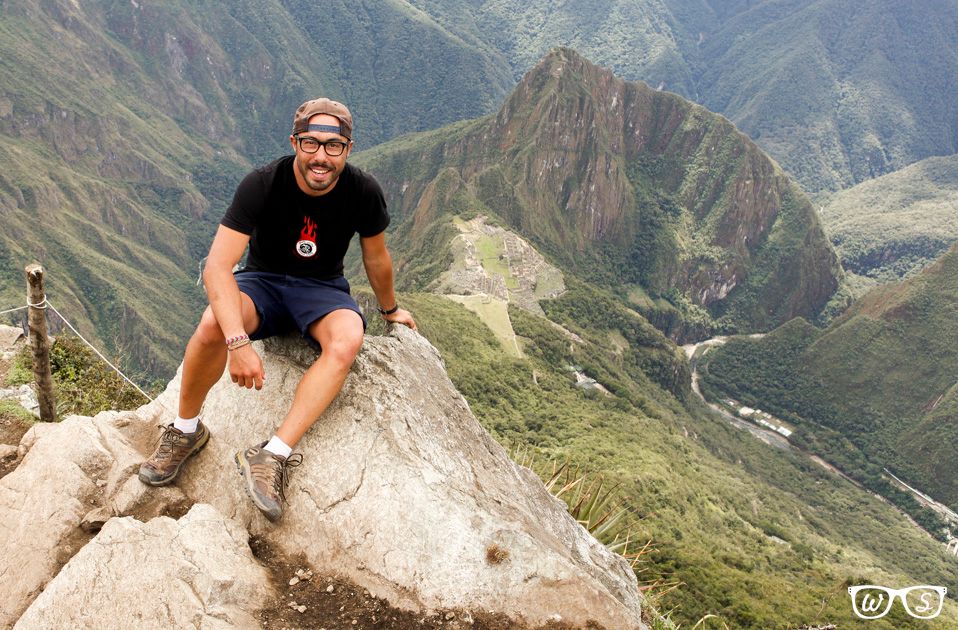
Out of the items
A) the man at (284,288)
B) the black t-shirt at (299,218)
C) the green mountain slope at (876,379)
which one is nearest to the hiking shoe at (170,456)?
the man at (284,288)

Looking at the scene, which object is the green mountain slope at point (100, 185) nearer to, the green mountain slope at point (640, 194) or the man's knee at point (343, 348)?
the green mountain slope at point (640, 194)

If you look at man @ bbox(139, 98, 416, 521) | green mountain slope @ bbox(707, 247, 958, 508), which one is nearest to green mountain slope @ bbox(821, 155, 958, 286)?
green mountain slope @ bbox(707, 247, 958, 508)

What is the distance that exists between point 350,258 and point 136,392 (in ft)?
369

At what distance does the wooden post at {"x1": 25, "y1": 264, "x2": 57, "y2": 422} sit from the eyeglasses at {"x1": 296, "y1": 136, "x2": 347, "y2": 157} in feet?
12.2

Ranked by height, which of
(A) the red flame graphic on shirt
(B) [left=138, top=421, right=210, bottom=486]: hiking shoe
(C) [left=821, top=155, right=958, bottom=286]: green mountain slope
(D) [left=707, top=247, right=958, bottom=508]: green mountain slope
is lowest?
(D) [left=707, top=247, right=958, bottom=508]: green mountain slope

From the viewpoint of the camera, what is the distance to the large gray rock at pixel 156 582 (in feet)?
11.2

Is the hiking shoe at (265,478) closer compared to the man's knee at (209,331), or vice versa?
the hiking shoe at (265,478)

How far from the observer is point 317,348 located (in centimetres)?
547

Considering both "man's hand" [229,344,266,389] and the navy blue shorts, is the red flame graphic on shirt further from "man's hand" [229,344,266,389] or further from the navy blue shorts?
"man's hand" [229,344,266,389]

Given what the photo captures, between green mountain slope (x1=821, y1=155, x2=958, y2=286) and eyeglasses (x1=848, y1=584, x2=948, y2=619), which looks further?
green mountain slope (x1=821, y1=155, x2=958, y2=286)

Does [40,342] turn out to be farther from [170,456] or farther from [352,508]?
[352,508]

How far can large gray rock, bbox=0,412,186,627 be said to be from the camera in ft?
13.2

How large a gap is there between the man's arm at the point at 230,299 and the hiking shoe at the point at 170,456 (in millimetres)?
892

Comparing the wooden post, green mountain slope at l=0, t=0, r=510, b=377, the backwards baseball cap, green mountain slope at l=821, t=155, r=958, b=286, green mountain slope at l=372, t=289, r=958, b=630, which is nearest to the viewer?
the backwards baseball cap
